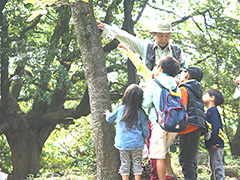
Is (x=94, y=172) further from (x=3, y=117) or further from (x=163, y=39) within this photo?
(x=3, y=117)

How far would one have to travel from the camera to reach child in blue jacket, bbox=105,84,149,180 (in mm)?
4262

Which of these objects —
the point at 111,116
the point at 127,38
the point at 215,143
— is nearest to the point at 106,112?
the point at 111,116

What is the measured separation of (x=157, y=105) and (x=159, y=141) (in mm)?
445

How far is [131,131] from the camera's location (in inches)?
169

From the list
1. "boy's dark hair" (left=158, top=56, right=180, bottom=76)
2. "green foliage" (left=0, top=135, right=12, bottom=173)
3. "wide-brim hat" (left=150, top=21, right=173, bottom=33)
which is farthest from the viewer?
"green foliage" (left=0, top=135, right=12, bottom=173)

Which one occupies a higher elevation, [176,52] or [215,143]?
[176,52]

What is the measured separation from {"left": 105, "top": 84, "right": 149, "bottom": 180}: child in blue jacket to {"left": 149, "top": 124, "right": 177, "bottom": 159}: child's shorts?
0.24 metres

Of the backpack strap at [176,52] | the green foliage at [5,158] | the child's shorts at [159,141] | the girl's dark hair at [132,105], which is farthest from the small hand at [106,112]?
the green foliage at [5,158]

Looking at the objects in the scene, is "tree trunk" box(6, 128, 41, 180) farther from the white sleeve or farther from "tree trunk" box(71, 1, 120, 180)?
the white sleeve

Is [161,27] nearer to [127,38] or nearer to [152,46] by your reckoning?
[152,46]

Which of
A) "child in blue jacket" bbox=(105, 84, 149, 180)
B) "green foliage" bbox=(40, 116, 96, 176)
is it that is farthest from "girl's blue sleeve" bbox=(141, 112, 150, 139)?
"green foliage" bbox=(40, 116, 96, 176)

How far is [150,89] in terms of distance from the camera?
414 centimetres

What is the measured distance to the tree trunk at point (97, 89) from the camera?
14.9 ft

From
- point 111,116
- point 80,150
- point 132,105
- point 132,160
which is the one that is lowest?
point 132,160
